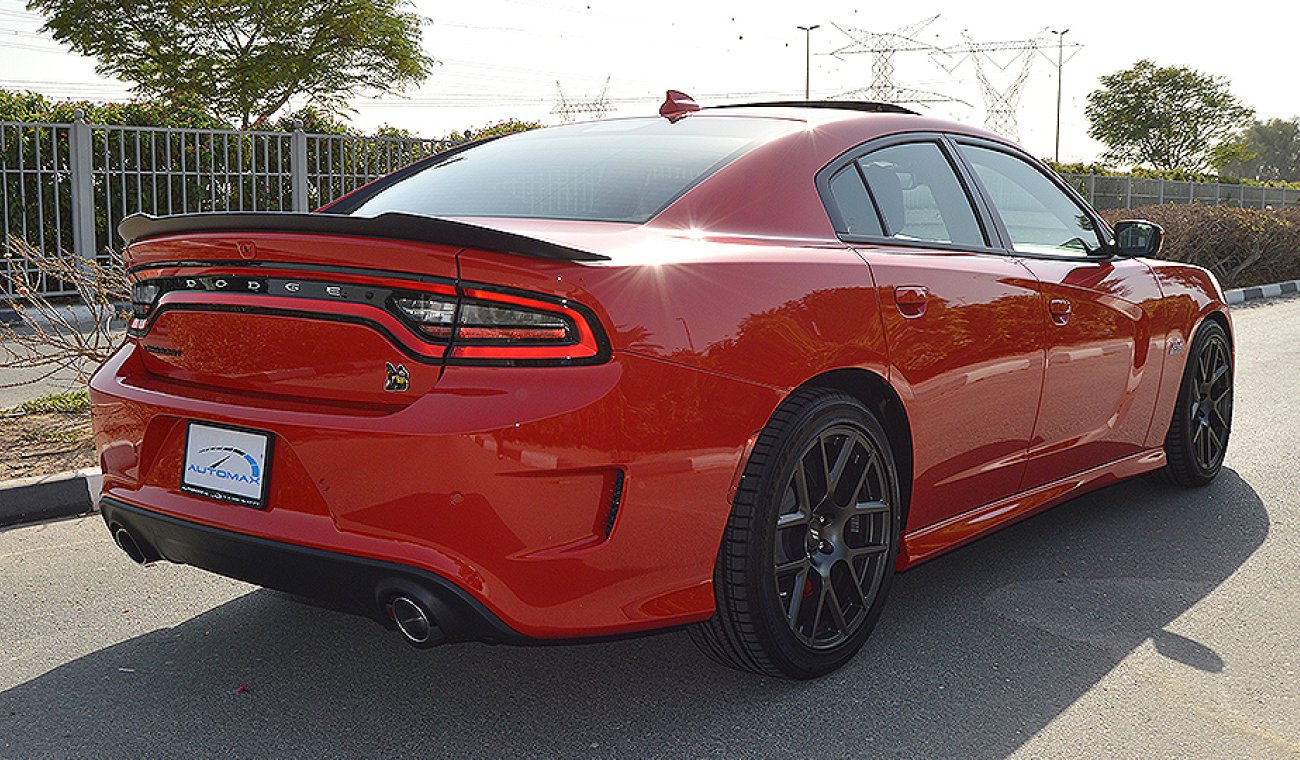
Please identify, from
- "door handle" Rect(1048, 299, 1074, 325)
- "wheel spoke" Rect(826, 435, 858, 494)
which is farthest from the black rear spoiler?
"door handle" Rect(1048, 299, 1074, 325)

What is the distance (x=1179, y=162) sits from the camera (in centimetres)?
7019

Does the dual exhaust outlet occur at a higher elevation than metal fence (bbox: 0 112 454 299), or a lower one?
lower

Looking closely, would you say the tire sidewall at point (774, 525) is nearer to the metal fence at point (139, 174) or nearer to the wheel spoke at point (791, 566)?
the wheel spoke at point (791, 566)

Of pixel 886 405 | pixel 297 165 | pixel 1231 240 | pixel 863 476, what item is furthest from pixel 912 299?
pixel 1231 240

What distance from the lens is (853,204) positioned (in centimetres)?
343

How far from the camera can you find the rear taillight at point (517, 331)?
8.29 ft

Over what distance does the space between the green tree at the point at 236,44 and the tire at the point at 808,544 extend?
3491cm

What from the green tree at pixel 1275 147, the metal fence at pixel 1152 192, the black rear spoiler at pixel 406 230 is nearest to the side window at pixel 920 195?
the black rear spoiler at pixel 406 230

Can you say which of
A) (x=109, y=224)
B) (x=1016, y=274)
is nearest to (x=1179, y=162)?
(x=109, y=224)

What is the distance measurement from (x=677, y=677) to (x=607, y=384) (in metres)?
1.00

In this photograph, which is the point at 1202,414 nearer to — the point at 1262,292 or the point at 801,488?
the point at 801,488

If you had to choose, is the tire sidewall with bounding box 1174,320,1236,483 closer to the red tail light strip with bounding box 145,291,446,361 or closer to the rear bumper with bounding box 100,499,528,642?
the rear bumper with bounding box 100,499,528,642

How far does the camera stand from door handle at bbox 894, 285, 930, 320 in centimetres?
330

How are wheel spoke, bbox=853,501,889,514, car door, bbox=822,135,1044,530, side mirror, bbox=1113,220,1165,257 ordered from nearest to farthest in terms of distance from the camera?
wheel spoke, bbox=853,501,889,514
car door, bbox=822,135,1044,530
side mirror, bbox=1113,220,1165,257
